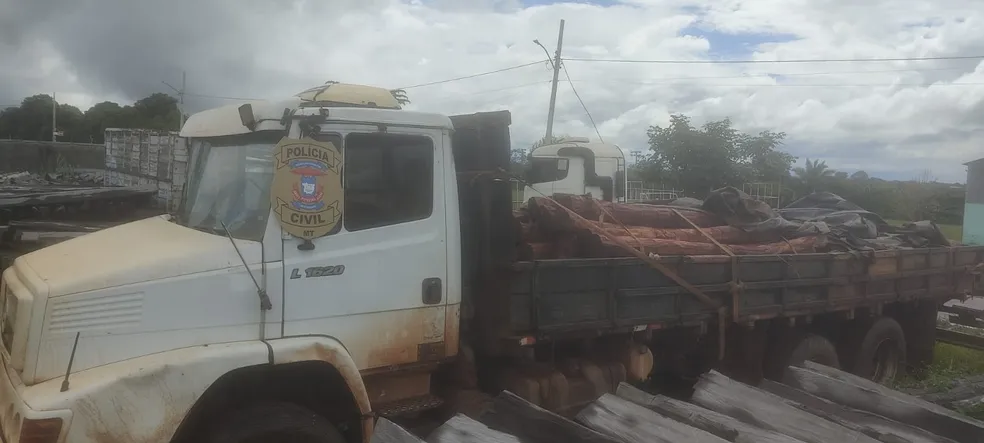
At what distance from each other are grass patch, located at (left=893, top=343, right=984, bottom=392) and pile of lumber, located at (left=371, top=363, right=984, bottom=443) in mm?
4313

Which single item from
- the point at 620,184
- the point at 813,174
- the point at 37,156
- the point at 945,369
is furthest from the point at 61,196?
the point at 813,174

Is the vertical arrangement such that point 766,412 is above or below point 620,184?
below

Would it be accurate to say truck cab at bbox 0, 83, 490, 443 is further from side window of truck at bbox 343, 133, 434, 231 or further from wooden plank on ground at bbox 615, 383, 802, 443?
wooden plank on ground at bbox 615, 383, 802, 443

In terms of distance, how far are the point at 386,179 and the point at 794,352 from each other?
4.37m

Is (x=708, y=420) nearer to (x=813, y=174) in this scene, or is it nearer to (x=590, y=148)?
(x=590, y=148)

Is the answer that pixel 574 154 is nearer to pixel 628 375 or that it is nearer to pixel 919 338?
pixel 919 338

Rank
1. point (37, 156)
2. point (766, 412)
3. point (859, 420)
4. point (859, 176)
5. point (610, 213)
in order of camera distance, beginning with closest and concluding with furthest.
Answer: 1. point (766, 412)
2. point (859, 420)
3. point (610, 213)
4. point (37, 156)
5. point (859, 176)

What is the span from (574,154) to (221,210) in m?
10.7

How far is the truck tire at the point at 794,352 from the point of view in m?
6.84

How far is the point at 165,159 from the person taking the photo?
61.5 feet

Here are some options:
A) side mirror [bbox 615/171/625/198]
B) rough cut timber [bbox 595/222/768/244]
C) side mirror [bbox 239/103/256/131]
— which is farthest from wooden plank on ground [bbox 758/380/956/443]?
side mirror [bbox 615/171/625/198]

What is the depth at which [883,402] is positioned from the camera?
3961mm

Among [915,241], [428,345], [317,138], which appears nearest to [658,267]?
[428,345]

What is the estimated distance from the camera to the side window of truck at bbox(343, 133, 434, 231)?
4.16 meters
